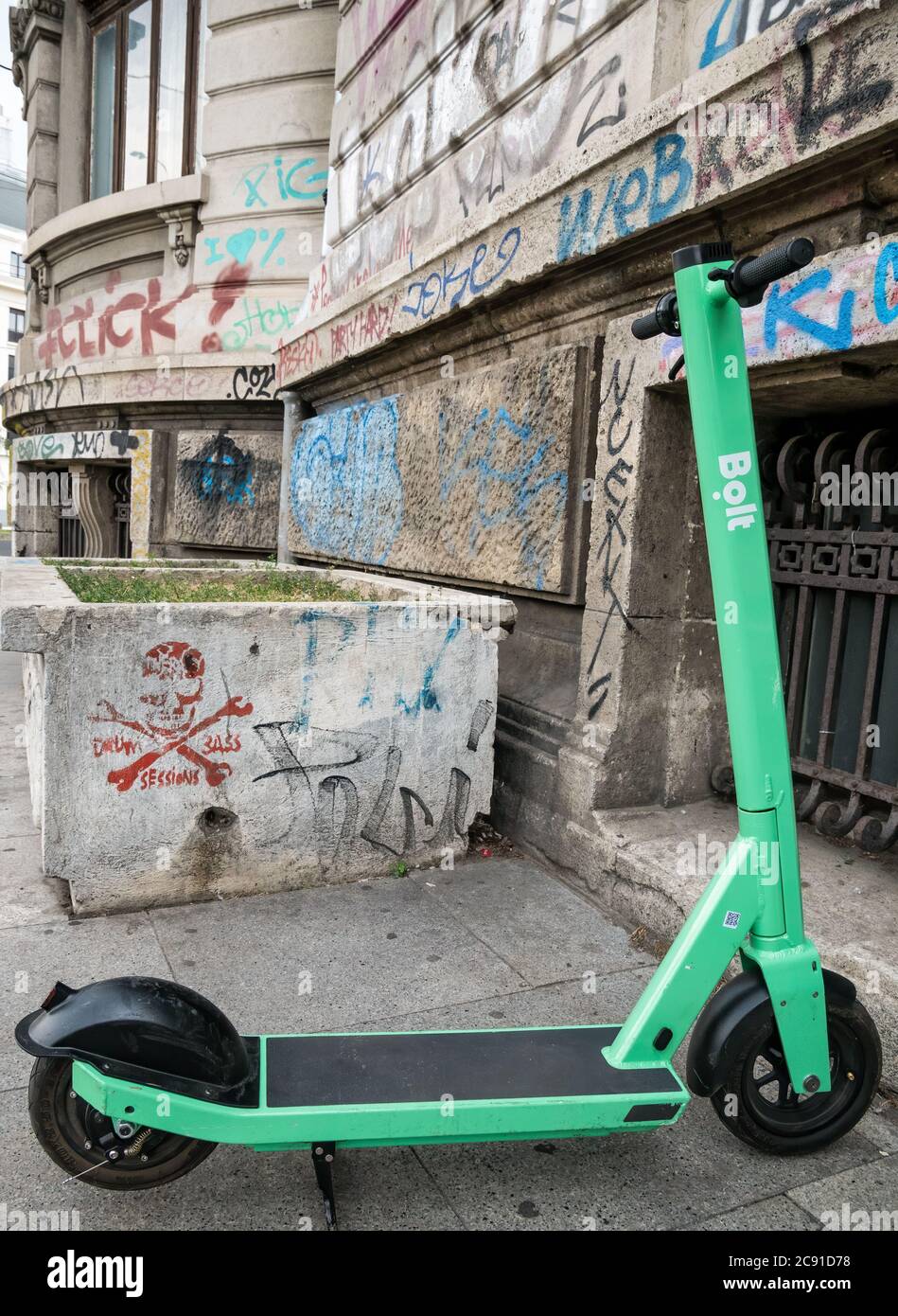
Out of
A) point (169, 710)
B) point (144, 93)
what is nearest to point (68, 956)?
point (169, 710)

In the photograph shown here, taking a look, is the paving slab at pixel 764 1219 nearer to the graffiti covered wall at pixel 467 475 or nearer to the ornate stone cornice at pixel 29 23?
the graffiti covered wall at pixel 467 475

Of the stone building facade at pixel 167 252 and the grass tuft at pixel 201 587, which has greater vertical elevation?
the stone building facade at pixel 167 252

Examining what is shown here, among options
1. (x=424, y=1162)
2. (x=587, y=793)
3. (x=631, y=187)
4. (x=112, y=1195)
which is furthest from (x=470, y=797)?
(x=631, y=187)

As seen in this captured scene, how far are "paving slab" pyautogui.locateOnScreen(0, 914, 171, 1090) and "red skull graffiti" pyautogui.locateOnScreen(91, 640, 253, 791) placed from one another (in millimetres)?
505

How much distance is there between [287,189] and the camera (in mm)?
9320

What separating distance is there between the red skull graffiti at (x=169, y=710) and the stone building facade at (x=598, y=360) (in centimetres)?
155

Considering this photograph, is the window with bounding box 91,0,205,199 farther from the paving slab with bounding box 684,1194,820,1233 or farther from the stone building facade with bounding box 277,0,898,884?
the paving slab with bounding box 684,1194,820,1233

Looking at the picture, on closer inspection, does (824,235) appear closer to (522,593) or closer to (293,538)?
(522,593)

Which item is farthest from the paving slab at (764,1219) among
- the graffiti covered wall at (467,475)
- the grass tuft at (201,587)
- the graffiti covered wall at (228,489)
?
the graffiti covered wall at (228,489)

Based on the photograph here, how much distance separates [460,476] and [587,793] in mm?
2092

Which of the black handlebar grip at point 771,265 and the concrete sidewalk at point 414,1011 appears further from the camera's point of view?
the concrete sidewalk at point 414,1011

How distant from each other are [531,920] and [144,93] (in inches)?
463

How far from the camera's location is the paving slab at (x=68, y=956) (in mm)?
2787

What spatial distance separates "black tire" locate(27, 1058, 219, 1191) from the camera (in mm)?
1881
